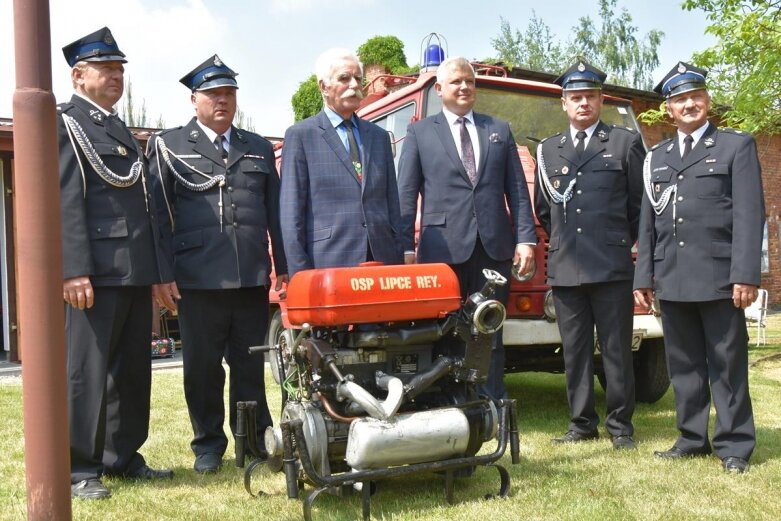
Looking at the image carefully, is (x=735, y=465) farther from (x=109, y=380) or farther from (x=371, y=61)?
(x=371, y=61)

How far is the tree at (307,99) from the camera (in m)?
18.2

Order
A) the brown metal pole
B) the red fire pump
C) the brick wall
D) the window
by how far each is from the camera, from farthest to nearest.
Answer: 1. the brick wall
2. the window
3. the red fire pump
4. the brown metal pole

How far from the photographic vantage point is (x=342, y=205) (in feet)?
12.8

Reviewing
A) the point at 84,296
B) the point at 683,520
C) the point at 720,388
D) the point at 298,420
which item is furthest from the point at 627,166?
the point at 84,296

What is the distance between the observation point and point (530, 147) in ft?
19.1

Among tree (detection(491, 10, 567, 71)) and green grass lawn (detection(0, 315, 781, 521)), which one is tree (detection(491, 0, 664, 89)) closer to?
tree (detection(491, 10, 567, 71))

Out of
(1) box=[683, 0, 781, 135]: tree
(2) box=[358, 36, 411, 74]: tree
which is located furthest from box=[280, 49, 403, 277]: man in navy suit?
(2) box=[358, 36, 411, 74]: tree

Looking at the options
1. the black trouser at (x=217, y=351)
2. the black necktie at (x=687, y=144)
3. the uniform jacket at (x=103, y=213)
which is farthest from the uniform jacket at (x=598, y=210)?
the uniform jacket at (x=103, y=213)

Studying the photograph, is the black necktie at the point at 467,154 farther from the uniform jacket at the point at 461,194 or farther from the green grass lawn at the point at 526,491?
the green grass lawn at the point at 526,491

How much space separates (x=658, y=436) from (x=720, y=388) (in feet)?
2.82

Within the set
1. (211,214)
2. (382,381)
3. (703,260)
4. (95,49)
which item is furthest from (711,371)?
(95,49)

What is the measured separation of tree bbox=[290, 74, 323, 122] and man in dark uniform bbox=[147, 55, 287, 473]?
13952mm

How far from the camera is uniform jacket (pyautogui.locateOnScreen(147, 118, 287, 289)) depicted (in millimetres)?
4184

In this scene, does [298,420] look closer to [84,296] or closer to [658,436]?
[84,296]
